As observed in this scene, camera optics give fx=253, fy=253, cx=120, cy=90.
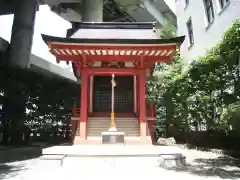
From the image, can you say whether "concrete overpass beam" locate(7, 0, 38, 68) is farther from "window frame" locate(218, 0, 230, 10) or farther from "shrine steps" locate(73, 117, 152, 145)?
"window frame" locate(218, 0, 230, 10)

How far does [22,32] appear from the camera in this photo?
2170cm

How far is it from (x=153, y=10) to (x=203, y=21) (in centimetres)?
1424

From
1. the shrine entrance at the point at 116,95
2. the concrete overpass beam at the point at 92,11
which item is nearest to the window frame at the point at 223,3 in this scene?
the shrine entrance at the point at 116,95

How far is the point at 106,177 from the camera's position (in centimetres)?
716

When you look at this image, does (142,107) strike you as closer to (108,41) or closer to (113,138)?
(113,138)

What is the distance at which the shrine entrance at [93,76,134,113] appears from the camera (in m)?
14.2

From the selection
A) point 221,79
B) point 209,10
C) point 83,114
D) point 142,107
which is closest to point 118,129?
point 142,107

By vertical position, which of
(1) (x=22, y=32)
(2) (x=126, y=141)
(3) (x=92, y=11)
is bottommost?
(2) (x=126, y=141)

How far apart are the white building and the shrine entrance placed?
4764 mm

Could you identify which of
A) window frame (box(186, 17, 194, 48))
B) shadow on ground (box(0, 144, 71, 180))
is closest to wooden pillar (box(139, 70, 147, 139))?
shadow on ground (box(0, 144, 71, 180))

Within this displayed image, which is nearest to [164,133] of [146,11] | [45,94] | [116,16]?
[45,94]

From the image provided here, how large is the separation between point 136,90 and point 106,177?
7499mm

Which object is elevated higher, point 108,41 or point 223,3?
point 223,3

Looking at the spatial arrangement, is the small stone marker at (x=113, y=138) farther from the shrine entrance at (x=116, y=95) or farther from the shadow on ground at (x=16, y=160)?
the shadow on ground at (x=16, y=160)
